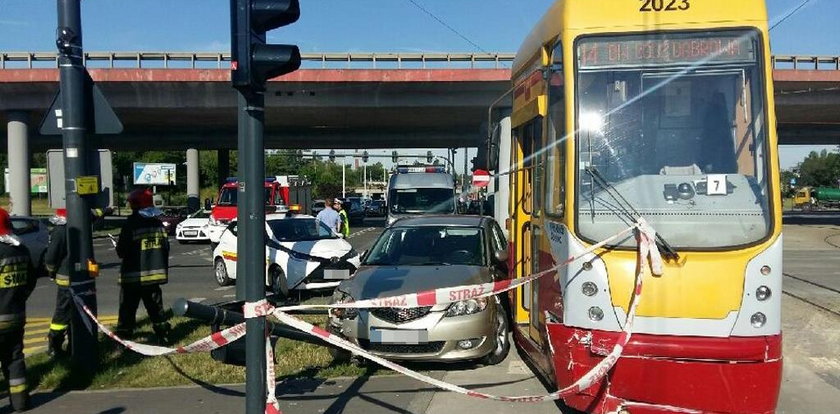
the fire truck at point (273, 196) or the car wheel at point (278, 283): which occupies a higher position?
the fire truck at point (273, 196)

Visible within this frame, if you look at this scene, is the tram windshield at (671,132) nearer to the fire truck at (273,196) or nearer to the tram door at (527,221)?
the tram door at (527,221)

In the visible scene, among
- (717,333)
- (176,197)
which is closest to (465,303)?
(717,333)

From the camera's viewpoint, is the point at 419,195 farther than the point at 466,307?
Yes

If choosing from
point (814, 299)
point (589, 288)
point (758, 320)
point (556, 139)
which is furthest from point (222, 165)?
point (758, 320)

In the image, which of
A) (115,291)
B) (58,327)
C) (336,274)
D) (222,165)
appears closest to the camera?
(58,327)

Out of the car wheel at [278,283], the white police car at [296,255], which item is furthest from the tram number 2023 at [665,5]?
the car wheel at [278,283]

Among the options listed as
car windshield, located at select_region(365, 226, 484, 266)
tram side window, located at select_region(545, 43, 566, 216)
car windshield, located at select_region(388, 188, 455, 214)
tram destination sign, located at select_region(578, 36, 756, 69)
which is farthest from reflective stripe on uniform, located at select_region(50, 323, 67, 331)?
car windshield, located at select_region(388, 188, 455, 214)

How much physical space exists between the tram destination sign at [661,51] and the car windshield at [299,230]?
9801 mm

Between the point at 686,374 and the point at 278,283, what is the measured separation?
956 cm

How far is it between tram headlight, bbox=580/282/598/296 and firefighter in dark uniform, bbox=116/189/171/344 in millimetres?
5148

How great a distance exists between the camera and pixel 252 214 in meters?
4.51

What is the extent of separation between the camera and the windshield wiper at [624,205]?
527 centimetres

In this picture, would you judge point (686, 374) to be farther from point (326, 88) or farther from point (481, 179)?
point (326, 88)

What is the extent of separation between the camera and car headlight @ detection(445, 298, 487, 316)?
7.43m
